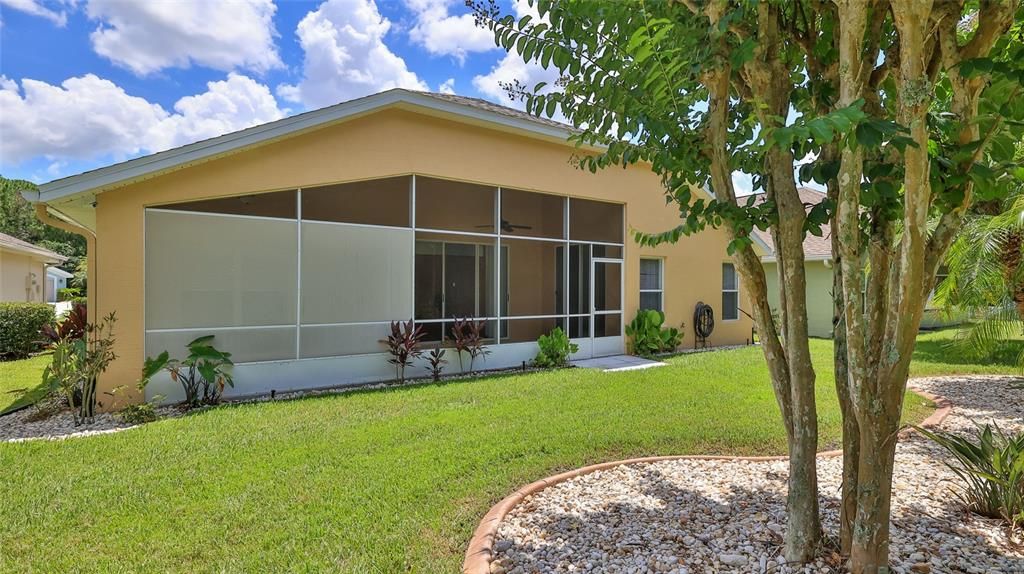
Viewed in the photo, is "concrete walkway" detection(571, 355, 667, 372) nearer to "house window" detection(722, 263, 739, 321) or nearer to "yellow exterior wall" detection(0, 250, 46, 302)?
"house window" detection(722, 263, 739, 321)

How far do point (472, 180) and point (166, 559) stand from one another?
26.9 feet

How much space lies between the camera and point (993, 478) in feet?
10.5

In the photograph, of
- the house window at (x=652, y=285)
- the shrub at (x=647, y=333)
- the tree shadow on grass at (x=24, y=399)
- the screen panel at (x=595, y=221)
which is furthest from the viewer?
the house window at (x=652, y=285)

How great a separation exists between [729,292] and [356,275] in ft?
36.9

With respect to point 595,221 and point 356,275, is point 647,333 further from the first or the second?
point 356,275

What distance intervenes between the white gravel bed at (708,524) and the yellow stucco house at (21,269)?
22.0 m

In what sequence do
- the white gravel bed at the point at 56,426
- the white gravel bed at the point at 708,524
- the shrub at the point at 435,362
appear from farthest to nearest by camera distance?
the shrub at the point at 435,362 → the white gravel bed at the point at 56,426 → the white gravel bed at the point at 708,524

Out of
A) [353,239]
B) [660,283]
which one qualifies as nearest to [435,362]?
[353,239]

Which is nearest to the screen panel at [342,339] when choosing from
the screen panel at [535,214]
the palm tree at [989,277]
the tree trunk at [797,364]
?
the screen panel at [535,214]

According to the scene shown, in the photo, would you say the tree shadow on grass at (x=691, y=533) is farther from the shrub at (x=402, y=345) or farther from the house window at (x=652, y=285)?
the house window at (x=652, y=285)

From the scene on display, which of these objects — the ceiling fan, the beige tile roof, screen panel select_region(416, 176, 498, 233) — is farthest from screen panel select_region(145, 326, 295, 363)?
the beige tile roof

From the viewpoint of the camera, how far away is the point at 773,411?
657 cm

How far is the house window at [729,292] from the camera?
49.4 ft

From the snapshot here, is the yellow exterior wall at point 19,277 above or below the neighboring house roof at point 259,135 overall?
below
